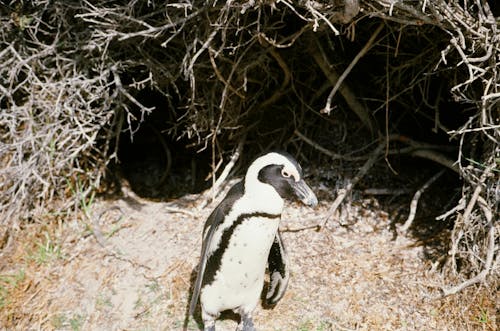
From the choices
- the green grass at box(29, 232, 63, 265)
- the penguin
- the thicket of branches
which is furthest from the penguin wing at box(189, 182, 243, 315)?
the green grass at box(29, 232, 63, 265)

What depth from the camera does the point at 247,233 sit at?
232 cm

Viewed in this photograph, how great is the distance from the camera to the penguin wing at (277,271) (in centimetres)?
260

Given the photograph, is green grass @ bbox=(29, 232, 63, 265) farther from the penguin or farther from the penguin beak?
the penguin beak

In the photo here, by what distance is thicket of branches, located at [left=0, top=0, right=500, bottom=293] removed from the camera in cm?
281

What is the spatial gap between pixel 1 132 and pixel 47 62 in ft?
1.49

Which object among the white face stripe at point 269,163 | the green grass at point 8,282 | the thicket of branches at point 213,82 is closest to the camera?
the white face stripe at point 269,163

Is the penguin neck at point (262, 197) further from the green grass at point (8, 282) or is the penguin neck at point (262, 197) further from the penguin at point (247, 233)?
the green grass at point (8, 282)

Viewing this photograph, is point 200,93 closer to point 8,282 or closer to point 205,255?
point 205,255

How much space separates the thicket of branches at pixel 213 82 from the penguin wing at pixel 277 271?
0.65 metres

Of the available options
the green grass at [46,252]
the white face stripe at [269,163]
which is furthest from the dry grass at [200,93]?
the white face stripe at [269,163]

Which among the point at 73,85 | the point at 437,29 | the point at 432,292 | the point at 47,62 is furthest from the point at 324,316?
the point at 47,62

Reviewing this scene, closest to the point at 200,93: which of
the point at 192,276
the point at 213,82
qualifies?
the point at 213,82

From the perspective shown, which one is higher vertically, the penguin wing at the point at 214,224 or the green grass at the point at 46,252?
the penguin wing at the point at 214,224

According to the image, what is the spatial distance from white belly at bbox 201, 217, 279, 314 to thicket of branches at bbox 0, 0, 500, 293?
0.73 m
